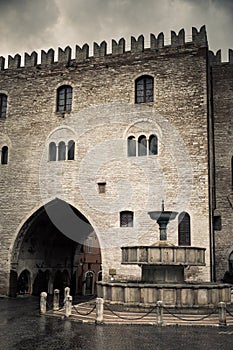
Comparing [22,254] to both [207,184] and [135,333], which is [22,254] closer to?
[207,184]

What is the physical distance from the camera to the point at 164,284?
12.4 metres

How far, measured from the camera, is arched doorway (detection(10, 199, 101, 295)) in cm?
2064

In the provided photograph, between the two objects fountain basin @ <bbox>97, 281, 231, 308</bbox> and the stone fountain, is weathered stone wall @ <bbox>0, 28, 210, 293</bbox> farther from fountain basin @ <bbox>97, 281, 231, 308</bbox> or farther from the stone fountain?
fountain basin @ <bbox>97, 281, 231, 308</bbox>

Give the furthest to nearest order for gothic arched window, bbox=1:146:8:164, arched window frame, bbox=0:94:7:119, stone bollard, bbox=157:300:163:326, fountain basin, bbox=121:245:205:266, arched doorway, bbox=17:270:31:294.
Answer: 1. arched window frame, bbox=0:94:7:119
2. gothic arched window, bbox=1:146:8:164
3. arched doorway, bbox=17:270:31:294
4. fountain basin, bbox=121:245:205:266
5. stone bollard, bbox=157:300:163:326

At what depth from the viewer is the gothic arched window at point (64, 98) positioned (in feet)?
69.0

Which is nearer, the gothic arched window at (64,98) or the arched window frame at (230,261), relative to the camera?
the arched window frame at (230,261)

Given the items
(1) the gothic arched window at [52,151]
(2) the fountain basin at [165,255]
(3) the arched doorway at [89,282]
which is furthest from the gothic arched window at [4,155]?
(3) the arched doorway at [89,282]

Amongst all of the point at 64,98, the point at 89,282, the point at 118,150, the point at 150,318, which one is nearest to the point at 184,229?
the point at 118,150

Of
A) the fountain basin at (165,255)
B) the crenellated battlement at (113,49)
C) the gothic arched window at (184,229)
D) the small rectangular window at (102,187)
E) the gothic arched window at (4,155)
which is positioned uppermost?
the crenellated battlement at (113,49)

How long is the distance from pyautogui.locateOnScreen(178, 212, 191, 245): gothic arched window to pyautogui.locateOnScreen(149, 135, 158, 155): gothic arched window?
3.18 metres

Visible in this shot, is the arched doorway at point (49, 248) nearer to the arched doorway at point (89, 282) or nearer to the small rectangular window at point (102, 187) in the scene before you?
the small rectangular window at point (102, 187)

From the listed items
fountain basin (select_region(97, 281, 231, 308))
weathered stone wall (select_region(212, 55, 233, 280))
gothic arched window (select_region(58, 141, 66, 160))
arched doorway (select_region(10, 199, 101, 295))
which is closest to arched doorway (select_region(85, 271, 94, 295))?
arched doorway (select_region(10, 199, 101, 295))

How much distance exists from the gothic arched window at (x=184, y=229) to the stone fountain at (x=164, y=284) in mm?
3445

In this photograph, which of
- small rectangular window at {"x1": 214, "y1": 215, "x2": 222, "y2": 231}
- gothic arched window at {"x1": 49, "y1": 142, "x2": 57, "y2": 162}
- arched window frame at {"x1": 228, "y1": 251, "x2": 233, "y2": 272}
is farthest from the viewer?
gothic arched window at {"x1": 49, "y1": 142, "x2": 57, "y2": 162}
